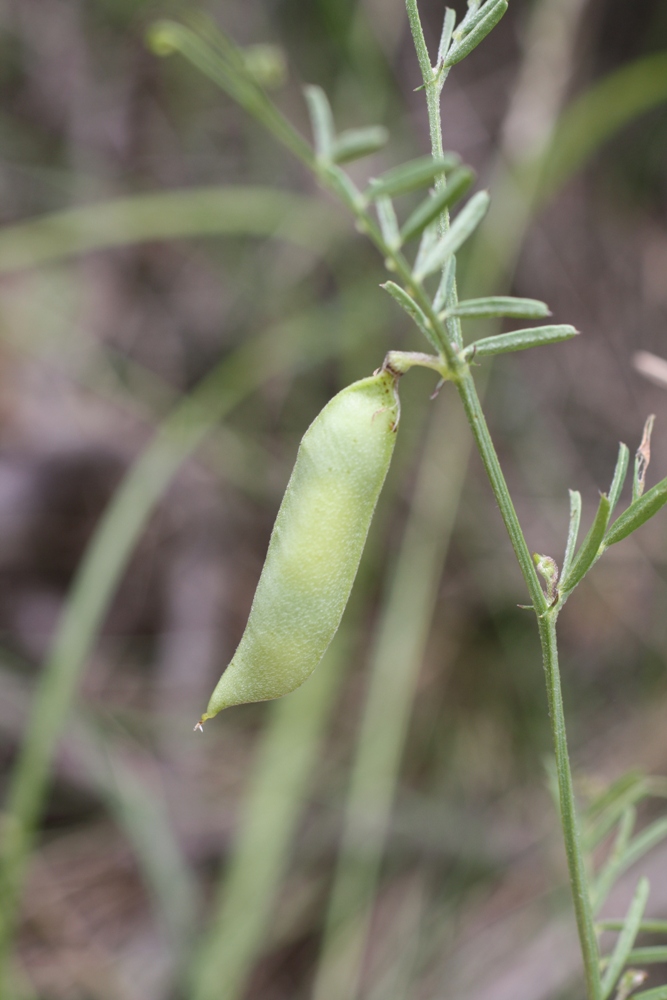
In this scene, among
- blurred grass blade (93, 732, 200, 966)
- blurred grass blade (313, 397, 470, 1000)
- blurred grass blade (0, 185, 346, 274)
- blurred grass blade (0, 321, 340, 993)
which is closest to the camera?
blurred grass blade (0, 321, 340, 993)

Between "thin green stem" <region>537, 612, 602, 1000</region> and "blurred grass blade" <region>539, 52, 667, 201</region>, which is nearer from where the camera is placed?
"thin green stem" <region>537, 612, 602, 1000</region>

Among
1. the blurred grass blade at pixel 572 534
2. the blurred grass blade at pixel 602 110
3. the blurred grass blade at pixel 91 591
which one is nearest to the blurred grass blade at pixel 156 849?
the blurred grass blade at pixel 91 591

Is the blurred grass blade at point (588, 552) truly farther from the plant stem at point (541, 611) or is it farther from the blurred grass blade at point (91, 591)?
the blurred grass blade at point (91, 591)

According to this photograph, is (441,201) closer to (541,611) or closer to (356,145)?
(356,145)

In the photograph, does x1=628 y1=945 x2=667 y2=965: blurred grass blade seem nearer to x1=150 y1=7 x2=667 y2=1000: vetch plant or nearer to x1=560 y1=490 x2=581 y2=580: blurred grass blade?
x1=150 y1=7 x2=667 y2=1000: vetch plant

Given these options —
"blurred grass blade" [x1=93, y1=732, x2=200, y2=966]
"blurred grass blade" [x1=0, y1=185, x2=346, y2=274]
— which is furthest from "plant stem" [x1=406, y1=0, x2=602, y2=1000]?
"blurred grass blade" [x1=0, y1=185, x2=346, y2=274]

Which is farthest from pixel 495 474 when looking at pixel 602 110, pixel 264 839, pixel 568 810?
pixel 602 110

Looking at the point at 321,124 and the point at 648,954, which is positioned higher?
the point at 321,124
